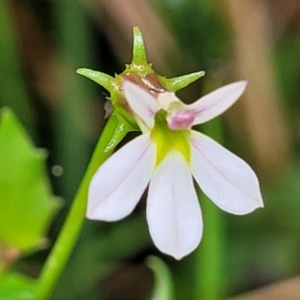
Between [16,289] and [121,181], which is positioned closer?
[121,181]

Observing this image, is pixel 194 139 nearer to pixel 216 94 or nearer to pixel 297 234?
pixel 216 94

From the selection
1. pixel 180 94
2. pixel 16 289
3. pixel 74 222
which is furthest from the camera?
pixel 180 94

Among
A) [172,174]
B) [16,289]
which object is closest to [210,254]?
[16,289]

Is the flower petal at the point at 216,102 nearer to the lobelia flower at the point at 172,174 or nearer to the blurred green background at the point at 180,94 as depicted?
the lobelia flower at the point at 172,174

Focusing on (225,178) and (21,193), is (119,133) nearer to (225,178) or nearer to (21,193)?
(225,178)

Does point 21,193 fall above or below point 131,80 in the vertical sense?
below

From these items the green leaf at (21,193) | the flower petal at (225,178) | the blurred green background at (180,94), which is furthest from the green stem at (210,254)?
the flower petal at (225,178)

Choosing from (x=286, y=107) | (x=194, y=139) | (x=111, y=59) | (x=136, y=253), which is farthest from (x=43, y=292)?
(x=286, y=107)
